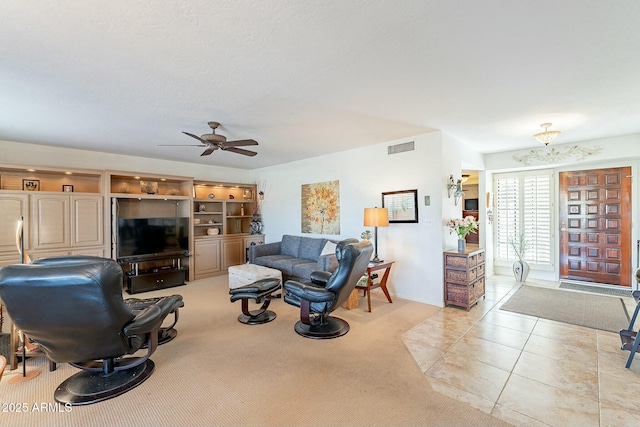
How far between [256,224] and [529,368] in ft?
20.3

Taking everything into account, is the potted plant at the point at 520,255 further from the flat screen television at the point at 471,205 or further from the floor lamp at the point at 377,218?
the floor lamp at the point at 377,218

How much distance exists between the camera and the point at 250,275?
187 inches

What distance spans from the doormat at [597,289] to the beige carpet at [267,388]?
421cm

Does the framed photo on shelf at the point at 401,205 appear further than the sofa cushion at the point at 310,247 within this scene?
No

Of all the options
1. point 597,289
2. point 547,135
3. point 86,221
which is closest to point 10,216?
point 86,221

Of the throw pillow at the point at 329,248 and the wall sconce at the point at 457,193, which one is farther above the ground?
the wall sconce at the point at 457,193

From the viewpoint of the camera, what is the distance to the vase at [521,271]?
5680 millimetres

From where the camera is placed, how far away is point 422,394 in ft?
7.29

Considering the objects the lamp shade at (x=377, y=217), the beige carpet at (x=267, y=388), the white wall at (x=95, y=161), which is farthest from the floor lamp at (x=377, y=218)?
the white wall at (x=95, y=161)

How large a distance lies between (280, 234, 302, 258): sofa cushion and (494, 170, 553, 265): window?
15.0ft

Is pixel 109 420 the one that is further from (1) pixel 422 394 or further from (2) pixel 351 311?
(2) pixel 351 311

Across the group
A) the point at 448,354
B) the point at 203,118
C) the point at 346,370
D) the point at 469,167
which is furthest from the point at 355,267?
the point at 469,167

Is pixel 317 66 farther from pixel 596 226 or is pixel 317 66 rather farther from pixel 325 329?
pixel 596 226

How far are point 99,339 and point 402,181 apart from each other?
14.1 ft
